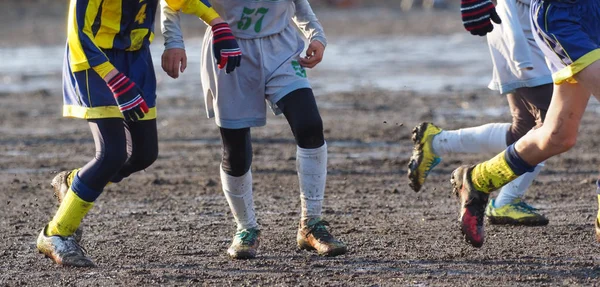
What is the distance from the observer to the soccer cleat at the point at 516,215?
22.5 feet

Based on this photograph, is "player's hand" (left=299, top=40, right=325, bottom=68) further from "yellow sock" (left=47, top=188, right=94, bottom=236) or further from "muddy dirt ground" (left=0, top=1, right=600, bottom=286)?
"yellow sock" (left=47, top=188, right=94, bottom=236)

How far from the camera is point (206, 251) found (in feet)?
20.5

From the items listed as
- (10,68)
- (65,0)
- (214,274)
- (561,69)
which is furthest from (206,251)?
(65,0)

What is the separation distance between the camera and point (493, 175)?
232 inches

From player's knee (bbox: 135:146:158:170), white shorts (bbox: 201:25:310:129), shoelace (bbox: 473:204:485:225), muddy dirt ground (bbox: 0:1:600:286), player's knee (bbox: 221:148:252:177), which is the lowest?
muddy dirt ground (bbox: 0:1:600:286)

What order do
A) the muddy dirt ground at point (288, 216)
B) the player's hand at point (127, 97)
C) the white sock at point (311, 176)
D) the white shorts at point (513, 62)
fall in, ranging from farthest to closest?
the white shorts at point (513, 62) < the white sock at point (311, 176) < the muddy dirt ground at point (288, 216) < the player's hand at point (127, 97)

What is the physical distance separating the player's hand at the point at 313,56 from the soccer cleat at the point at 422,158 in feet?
4.28

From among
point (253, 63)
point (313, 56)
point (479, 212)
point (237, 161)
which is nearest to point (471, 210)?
point (479, 212)

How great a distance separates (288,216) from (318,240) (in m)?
1.40

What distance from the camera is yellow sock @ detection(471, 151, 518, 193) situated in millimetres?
5836

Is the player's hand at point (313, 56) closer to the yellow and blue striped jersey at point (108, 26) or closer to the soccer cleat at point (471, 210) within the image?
the yellow and blue striped jersey at point (108, 26)

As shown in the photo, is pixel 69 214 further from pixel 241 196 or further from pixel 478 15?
pixel 478 15

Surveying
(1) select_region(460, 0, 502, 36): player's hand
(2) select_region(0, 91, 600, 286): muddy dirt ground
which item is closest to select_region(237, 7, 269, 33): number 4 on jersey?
(1) select_region(460, 0, 502, 36): player's hand

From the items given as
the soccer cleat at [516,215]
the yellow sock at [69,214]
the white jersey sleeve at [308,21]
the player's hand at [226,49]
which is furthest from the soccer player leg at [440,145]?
the yellow sock at [69,214]
